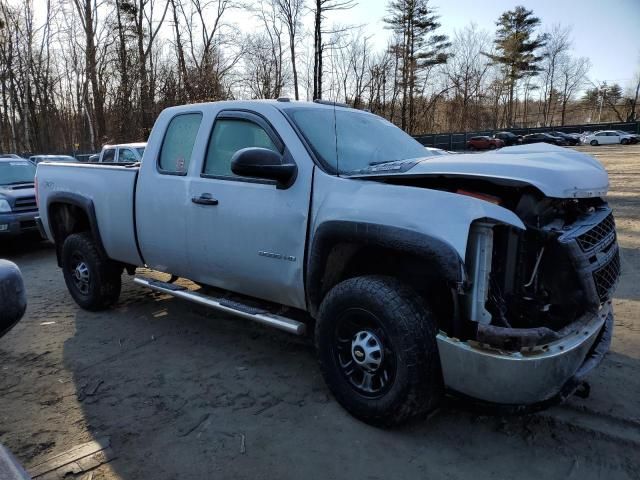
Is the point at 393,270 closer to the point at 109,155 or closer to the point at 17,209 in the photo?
the point at 17,209

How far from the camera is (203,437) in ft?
9.92

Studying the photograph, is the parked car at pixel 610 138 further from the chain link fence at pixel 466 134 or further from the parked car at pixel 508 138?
the parked car at pixel 508 138

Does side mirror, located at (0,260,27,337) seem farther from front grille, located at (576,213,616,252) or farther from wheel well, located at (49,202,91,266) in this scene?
wheel well, located at (49,202,91,266)

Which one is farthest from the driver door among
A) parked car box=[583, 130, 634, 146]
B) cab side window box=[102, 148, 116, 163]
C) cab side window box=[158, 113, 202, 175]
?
parked car box=[583, 130, 634, 146]

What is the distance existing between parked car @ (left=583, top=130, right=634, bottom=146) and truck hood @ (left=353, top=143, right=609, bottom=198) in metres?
49.4

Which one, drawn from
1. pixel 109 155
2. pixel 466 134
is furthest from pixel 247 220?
pixel 466 134

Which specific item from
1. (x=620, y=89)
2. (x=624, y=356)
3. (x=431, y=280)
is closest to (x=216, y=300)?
(x=431, y=280)

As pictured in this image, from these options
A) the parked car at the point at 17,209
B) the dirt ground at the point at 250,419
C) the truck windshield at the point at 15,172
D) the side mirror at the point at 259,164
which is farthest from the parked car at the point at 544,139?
the side mirror at the point at 259,164

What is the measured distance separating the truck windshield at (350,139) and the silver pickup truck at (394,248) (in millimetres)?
16

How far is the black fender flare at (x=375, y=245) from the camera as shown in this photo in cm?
255

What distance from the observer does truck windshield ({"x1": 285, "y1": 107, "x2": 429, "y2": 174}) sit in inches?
139

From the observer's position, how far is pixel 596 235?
9.25 ft

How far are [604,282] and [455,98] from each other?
6005 centimetres

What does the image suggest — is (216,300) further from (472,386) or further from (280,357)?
(472,386)
